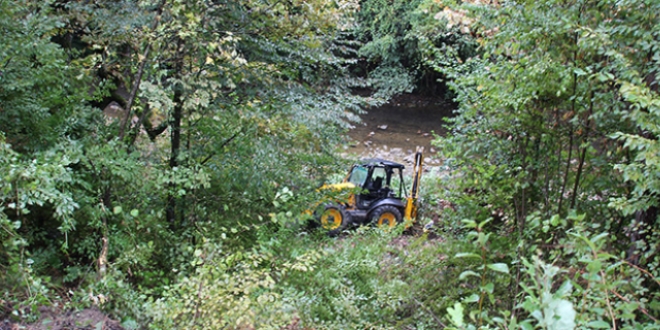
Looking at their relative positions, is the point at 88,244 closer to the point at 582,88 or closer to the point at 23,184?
the point at 23,184

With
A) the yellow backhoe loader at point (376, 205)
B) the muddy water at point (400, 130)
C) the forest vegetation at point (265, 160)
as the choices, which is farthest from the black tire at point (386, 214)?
the muddy water at point (400, 130)

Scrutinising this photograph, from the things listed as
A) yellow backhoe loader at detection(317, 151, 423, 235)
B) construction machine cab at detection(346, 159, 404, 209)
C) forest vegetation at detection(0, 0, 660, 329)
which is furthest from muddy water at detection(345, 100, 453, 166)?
forest vegetation at detection(0, 0, 660, 329)

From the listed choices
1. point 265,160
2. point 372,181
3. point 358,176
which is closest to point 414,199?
point 372,181

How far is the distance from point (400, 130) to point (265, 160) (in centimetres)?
1265

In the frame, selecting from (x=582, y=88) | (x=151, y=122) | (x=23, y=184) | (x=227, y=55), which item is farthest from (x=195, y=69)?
(x=582, y=88)

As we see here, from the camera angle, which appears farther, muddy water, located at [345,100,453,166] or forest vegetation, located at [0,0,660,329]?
muddy water, located at [345,100,453,166]

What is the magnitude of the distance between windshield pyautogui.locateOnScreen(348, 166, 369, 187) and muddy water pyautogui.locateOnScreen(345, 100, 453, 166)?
4.64 m

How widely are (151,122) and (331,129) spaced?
6.74ft

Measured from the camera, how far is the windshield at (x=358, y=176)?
8.98 m

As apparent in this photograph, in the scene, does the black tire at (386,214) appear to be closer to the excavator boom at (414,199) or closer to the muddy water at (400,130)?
the excavator boom at (414,199)

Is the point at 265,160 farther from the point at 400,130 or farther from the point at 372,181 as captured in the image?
the point at 400,130

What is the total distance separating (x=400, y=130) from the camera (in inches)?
660

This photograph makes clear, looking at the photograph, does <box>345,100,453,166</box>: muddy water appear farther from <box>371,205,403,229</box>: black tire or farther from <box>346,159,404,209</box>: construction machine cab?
<box>371,205,403,229</box>: black tire

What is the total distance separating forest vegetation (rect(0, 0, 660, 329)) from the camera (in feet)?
9.70
